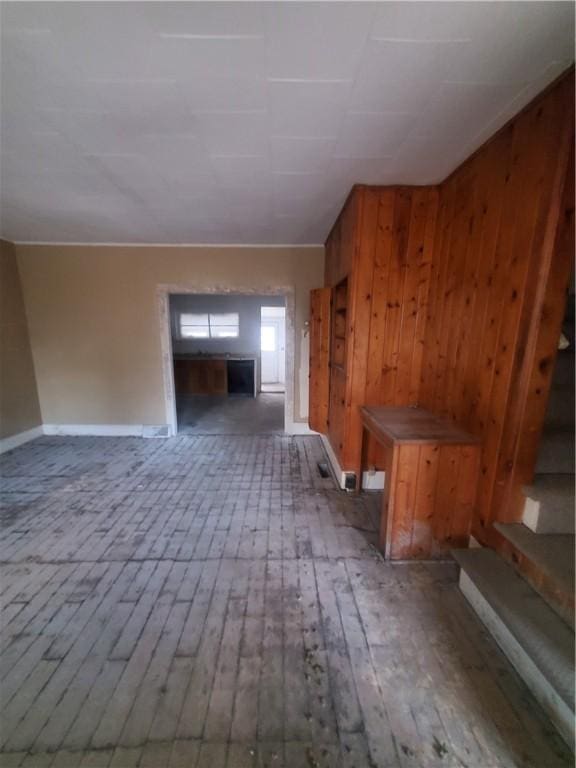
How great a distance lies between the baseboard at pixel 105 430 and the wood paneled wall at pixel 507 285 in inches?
146

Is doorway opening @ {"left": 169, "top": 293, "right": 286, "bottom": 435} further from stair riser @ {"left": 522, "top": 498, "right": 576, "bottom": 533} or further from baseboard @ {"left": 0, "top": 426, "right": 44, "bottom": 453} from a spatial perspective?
stair riser @ {"left": 522, "top": 498, "right": 576, "bottom": 533}

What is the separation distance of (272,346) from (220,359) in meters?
3.04

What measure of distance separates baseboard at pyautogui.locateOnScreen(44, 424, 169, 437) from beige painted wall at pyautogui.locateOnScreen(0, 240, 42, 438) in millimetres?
286

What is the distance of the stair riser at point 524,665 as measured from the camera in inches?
42.0

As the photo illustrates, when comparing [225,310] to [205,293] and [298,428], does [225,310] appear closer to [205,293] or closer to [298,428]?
[205,293]

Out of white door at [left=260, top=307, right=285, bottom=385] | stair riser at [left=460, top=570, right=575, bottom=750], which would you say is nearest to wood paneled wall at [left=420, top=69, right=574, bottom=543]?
stair riser at [left=460, top=570, right=575, bottom=750]

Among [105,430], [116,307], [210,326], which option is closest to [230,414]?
[105,430]

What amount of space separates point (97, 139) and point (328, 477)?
3.10 meters

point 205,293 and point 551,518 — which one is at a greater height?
point 205,293

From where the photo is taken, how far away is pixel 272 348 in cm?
952

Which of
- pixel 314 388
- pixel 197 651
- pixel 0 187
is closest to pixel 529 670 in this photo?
pixel 197 651

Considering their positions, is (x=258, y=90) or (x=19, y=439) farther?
(x=19, y=439)

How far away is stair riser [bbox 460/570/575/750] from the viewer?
3.50 ft

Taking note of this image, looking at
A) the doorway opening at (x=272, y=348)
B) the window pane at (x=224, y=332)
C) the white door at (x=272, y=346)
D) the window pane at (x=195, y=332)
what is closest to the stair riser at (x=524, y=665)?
the window pane at (x=224, y=332)
